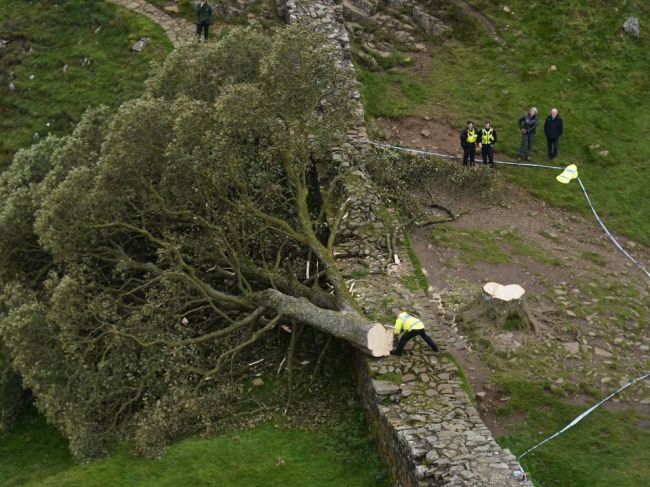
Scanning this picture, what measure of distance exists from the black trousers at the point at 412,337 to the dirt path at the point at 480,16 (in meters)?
20.3

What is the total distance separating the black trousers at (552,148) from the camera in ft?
103

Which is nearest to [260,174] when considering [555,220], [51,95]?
[555,220]

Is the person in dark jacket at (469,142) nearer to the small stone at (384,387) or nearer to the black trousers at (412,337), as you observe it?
the black trousers at (412,337)

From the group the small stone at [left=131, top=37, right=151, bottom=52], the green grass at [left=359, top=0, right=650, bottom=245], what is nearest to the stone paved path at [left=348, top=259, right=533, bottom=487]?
the green grass at [left=359, top=0, right=650, bottom=245]

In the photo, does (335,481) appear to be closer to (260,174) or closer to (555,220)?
(260,174)

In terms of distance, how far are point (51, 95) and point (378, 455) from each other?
24907mm

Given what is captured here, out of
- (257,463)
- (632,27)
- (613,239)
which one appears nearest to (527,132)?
(613,239)

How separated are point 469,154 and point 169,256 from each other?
503 inches

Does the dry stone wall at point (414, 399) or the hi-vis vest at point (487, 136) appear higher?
the hi-vis vest at point (487, 136)

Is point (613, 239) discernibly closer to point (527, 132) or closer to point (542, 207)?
point (542, 207)

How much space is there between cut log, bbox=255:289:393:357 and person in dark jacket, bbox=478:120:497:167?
1117cm

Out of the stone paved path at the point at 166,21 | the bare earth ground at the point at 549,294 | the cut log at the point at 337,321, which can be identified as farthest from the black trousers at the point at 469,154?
the stone paved path at the point at 166,21

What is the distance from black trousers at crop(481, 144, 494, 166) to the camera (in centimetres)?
3064

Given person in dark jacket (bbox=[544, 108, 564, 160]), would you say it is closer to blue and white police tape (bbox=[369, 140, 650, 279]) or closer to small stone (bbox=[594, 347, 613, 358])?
blue and white police tape (bbox=[369, 140, 650, 279])
